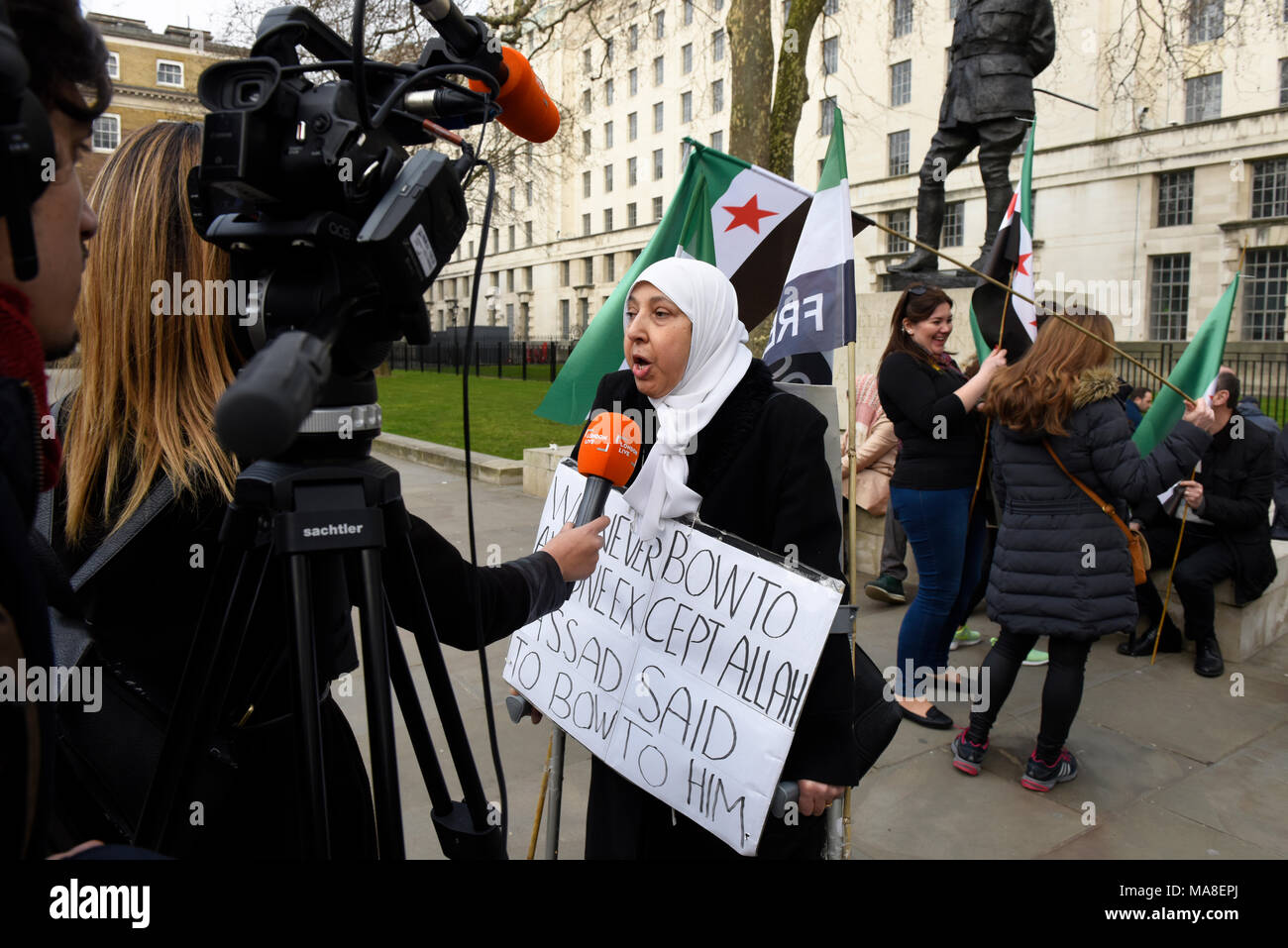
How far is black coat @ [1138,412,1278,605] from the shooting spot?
472 cm

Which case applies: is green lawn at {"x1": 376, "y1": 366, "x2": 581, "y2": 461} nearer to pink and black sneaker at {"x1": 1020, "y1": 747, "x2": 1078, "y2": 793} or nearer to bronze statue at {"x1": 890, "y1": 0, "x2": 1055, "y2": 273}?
bronze statue at {"x1": 890, "y1": 0, "x2": 1055, "y2": 273}

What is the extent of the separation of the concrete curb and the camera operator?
27.1 ft

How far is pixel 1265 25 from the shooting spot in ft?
91.0

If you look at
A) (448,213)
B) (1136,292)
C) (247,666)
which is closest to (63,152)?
(448,213)

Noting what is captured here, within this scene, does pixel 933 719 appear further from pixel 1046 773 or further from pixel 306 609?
pixel 306 609

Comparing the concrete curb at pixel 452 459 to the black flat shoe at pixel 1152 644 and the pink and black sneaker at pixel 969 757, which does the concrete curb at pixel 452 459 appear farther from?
the pink and black sneaker at pixel 969 757

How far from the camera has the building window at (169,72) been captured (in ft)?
147

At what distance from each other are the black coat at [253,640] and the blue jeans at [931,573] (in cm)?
295

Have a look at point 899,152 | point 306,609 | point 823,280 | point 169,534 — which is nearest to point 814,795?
point 306,609

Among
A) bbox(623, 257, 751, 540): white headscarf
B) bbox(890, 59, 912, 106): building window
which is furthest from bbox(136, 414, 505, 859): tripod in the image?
bbox(890, 59, 912, 106): building window

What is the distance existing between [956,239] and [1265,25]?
37.3 feet

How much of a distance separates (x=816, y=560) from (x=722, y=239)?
2.54 m

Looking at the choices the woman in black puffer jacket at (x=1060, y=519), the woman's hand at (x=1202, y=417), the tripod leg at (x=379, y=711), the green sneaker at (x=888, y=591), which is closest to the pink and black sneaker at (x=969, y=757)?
the woman in black puffer jacket at (x=1060, y=519)

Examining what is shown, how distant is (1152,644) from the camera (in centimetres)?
501
